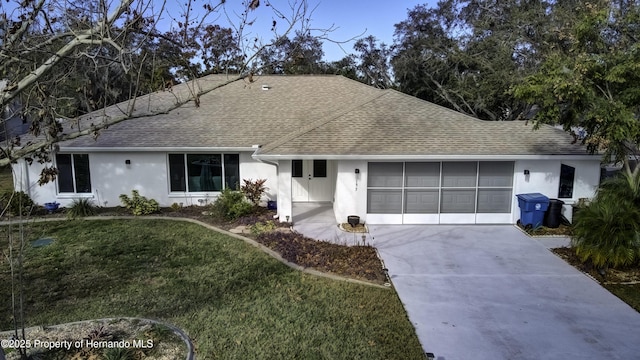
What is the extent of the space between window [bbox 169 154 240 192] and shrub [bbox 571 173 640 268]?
10611 millimetres

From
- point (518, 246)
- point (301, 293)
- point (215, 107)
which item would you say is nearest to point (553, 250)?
point (518, 246)

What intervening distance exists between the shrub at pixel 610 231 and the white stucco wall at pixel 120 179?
10336 millimetres

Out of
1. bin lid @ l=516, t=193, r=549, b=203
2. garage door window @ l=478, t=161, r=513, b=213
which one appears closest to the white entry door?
garage door window @ l=478, t=161, r=513, b=213

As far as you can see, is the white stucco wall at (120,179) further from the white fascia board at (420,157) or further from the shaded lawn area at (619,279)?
the shaded lawn area at (619,279)

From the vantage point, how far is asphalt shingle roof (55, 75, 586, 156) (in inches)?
533

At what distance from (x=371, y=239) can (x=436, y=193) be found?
2.87m

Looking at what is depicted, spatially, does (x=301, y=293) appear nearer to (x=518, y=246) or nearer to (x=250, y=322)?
(x=250, y=322)

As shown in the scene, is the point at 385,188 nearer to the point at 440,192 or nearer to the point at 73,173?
the point at 440,192

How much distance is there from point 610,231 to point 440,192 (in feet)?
15.9

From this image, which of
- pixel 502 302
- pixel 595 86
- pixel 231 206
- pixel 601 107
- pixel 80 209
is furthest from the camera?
pixel 80 209

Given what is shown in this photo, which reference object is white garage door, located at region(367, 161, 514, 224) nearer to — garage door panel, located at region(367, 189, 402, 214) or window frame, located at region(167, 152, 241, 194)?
garage door panel, located at region(367, 189, 402, 214)

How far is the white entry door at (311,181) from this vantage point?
1653 centimetres

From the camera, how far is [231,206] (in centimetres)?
1416

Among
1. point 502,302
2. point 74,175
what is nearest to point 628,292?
point 502,302
